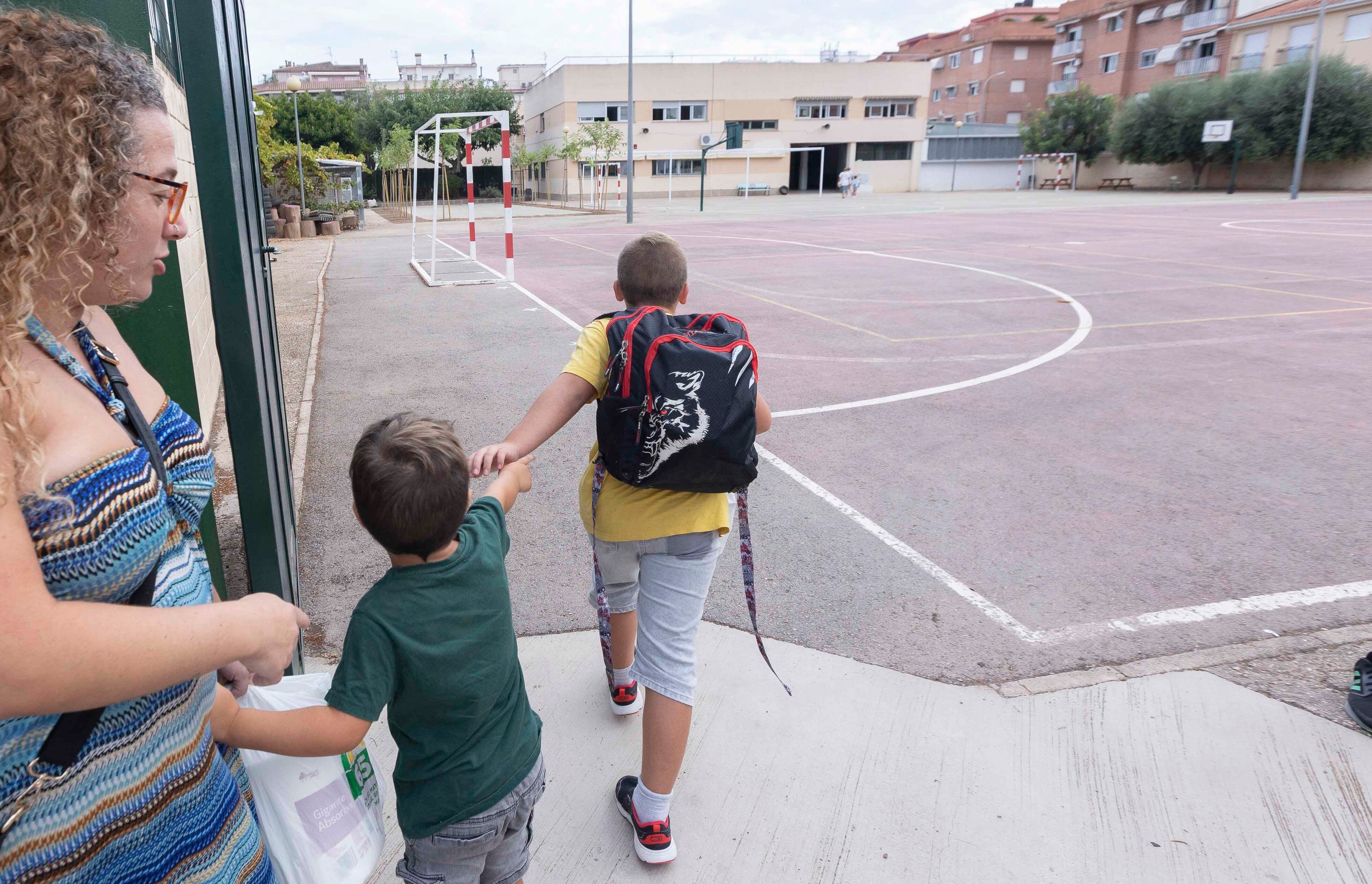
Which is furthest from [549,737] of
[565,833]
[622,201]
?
[622,201]

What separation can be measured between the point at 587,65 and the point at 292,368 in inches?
2148

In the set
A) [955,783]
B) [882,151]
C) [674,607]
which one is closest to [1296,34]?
[882,151]

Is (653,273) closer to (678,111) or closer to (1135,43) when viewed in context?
(678,111)

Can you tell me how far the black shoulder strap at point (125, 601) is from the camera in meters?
1.03

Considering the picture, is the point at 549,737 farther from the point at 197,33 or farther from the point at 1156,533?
the point at 1156,533

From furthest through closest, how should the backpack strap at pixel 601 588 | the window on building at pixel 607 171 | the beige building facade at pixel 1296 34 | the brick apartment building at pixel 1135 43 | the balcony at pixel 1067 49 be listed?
the balcony at pixel 1067 49 < the brick apartment building at pixel 1135 43 < the window on building at pixel 607 171 < the beige building facade at pixel 1296 34 < the backpack strap at pixel 601 588

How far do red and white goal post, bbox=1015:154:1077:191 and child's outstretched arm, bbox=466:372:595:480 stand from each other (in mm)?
61867

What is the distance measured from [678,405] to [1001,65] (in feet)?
273

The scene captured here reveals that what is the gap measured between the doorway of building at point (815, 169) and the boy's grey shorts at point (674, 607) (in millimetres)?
66698

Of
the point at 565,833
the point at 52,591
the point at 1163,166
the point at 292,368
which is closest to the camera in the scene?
the point at 52,591

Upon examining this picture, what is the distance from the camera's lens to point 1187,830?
2.54 meters

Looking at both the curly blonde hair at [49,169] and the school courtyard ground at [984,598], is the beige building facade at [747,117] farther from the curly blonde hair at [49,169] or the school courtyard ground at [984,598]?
the curly blonde hair at [49,169]

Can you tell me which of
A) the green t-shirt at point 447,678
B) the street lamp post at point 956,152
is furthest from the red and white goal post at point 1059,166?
the green t-shirt at point 447,678

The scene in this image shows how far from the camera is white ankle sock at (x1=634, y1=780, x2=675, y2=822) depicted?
2.42 metres
